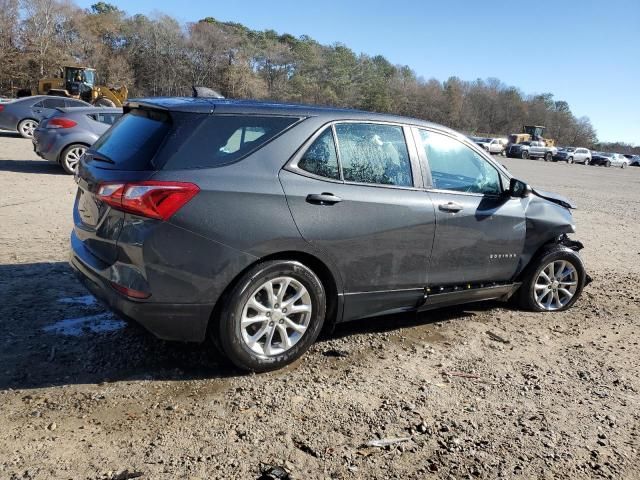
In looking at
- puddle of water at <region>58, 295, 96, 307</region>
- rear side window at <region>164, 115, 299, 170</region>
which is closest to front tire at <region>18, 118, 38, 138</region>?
puddle of water at <region>58, 295, 96, 307</region>

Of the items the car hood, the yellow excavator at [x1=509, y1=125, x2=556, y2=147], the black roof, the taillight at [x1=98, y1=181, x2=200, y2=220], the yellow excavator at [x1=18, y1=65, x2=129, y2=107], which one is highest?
the yellow excavator at [x1=509, y1=125, x2=556, y2=147]

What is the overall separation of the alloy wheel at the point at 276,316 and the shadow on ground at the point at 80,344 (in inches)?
11.6

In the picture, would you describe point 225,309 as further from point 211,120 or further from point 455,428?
point 455,428

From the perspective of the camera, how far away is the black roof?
3434 millimetres

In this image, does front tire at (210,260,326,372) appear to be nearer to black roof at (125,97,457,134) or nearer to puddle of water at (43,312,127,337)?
black roof at (125,97,457,134)

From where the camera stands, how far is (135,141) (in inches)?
136

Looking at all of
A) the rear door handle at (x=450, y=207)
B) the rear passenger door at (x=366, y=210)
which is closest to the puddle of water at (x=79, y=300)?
the rear passenger door at (x=366, y=210)

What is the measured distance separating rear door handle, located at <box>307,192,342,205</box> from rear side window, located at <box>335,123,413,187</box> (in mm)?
222

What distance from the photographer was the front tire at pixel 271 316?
11.0ft

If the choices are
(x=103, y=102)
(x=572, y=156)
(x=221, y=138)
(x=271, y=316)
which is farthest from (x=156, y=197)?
(x=572, y=156)

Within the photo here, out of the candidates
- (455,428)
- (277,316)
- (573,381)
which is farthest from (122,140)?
(573,381)

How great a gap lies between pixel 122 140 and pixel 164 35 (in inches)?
3611

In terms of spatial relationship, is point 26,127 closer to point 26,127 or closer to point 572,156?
point 26,127

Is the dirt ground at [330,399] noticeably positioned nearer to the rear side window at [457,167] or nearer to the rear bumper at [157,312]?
the rear bumper at [157,312]
